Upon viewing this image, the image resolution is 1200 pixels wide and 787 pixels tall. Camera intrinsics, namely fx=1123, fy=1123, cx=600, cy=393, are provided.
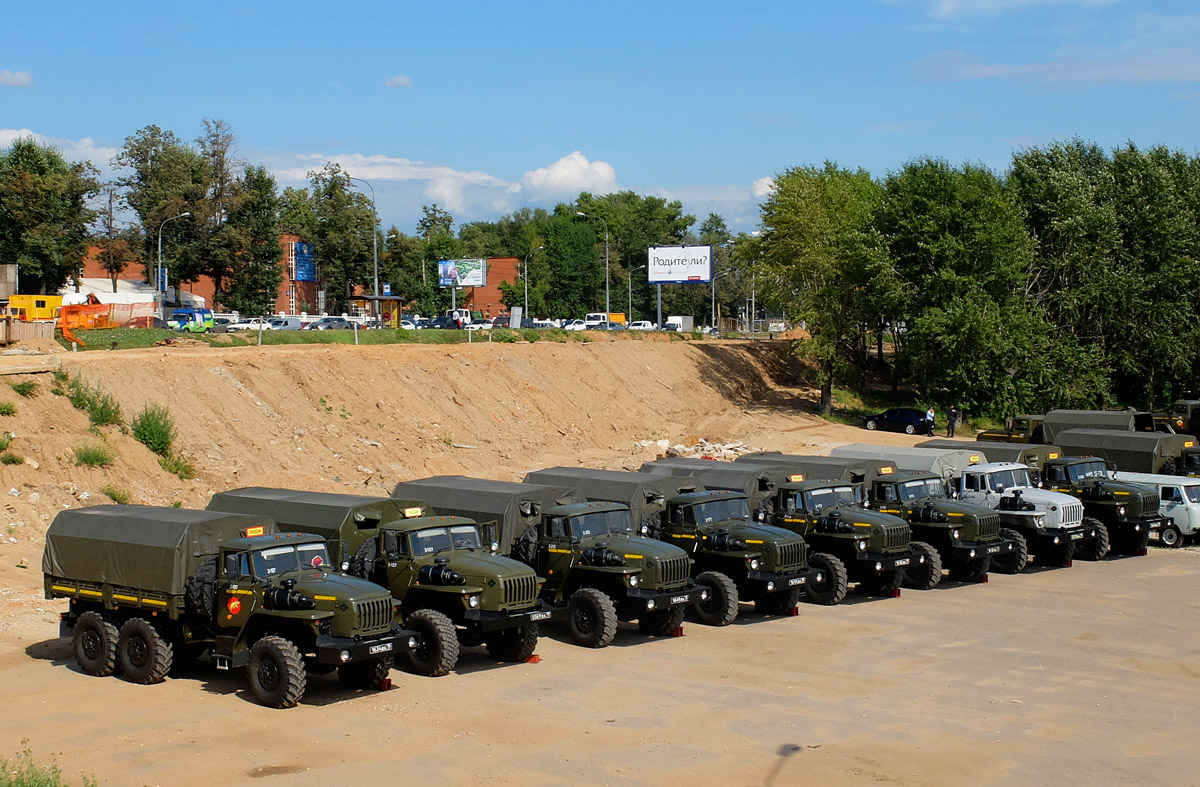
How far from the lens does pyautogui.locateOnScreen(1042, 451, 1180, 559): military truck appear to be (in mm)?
27328

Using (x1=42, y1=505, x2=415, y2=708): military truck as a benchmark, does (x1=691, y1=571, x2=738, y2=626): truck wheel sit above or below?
below

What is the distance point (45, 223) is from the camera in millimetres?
67875

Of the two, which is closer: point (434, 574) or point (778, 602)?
point (434, 574)

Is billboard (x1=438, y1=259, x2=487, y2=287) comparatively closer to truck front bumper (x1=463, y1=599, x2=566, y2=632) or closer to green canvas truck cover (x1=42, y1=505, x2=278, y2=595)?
green canvas truck cover (x1=42, y1=505, x2=278, y2=595)

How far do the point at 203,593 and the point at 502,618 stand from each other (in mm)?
4008

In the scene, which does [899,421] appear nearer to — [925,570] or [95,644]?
[925,570]

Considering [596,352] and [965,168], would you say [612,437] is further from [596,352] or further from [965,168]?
[965,168]

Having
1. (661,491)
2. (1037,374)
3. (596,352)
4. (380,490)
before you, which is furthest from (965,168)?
(661,491)

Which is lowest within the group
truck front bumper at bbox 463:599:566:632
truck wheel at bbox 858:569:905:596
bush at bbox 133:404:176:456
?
truck wheel at bbox 858:569:905:596

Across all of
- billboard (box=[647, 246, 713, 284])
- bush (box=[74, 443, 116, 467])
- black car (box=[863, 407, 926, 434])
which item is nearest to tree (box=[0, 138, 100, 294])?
billboard (box=[647, 246, 713, 284])

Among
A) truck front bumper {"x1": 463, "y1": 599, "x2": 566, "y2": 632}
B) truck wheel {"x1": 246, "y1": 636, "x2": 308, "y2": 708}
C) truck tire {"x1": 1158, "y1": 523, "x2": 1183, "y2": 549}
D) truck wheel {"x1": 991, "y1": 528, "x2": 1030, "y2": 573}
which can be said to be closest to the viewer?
truck wheel {"x1": 246, "y1": 636, "x2": 308, "y2": 708}

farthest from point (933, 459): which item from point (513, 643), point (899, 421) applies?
point (899, 421)

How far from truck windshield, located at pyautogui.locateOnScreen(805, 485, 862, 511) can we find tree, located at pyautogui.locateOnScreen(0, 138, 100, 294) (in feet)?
194

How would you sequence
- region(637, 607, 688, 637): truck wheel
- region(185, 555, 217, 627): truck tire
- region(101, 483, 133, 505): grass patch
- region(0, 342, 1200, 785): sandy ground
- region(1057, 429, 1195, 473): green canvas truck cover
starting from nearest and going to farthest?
region(0, 342, 1200, 785): sandy ground, region(185, 555, 217, 627): truck tire, region(637, 607, 688, 637): truck wheel, region(101, 483, 133, 505): grass patch, region(1057, 429, 1195, 473): green canvas truck cover
